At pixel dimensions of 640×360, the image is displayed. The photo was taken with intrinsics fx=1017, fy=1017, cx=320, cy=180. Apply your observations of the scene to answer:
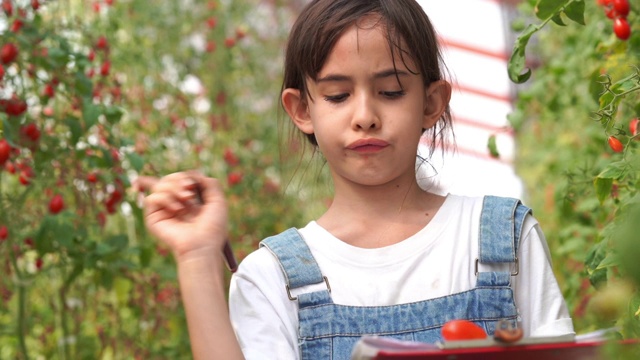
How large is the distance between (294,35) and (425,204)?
12.5 inches

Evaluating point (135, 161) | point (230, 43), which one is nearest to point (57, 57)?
point (135, 161)

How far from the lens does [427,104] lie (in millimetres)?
1486

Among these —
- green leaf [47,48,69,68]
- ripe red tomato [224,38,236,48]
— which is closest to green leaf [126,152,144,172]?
green leaf [47,48,69,68]

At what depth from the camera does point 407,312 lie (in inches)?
51.0

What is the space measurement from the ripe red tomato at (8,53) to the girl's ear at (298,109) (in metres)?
A: 0.97

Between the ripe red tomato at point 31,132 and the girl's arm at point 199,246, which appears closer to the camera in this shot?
the girl's arm at point 199,246

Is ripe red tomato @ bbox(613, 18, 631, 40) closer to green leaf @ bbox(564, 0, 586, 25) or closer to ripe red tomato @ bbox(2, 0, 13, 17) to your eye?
green leaf @ bbox(564, 0, 586, 25)

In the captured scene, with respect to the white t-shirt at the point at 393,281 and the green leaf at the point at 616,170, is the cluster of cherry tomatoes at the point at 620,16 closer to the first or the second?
the green leaf at the point at 616,170

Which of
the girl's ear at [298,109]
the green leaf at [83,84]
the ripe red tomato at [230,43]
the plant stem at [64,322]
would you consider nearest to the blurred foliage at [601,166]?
the girl's ear at [298,109]

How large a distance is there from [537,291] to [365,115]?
1.04ft

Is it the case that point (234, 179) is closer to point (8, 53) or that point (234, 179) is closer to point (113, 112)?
point (113, 112)

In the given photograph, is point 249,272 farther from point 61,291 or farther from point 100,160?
point 61,291

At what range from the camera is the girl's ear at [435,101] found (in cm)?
148

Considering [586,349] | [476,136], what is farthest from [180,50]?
[476,136]
